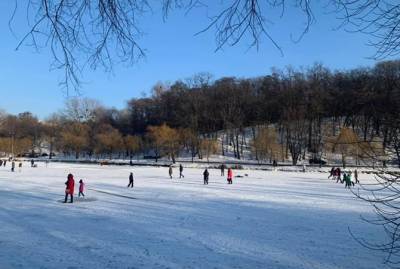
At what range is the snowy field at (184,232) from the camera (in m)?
11.7

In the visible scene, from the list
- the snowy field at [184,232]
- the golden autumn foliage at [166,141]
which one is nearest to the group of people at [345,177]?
the snowy field at [184,232]

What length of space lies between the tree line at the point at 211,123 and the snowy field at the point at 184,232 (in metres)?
54.4

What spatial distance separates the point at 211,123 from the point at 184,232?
9053 centimetres

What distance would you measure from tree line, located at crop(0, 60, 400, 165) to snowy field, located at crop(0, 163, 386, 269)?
178 feet

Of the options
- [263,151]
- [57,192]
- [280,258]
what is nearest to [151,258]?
[280,258]

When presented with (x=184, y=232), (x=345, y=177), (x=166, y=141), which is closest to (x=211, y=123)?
(x=166, y=141)

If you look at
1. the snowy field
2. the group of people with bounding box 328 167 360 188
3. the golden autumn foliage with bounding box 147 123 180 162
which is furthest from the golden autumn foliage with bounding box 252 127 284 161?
the snowy field

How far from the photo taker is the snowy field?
38.5ft

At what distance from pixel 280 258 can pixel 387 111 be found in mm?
7236

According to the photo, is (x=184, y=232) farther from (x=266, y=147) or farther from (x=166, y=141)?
(x=166, y=141)

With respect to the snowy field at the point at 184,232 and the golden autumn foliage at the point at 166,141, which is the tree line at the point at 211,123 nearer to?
the golden autumn foliage at the point at 166,141

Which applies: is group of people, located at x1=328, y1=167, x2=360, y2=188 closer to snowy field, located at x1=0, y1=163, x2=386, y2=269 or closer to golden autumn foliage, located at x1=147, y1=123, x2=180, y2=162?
snowy field, located at x1=0, y1=163, x2=386, y2=269

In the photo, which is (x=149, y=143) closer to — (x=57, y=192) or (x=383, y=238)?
(x=57, y=192)

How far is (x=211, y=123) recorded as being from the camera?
105562mm
